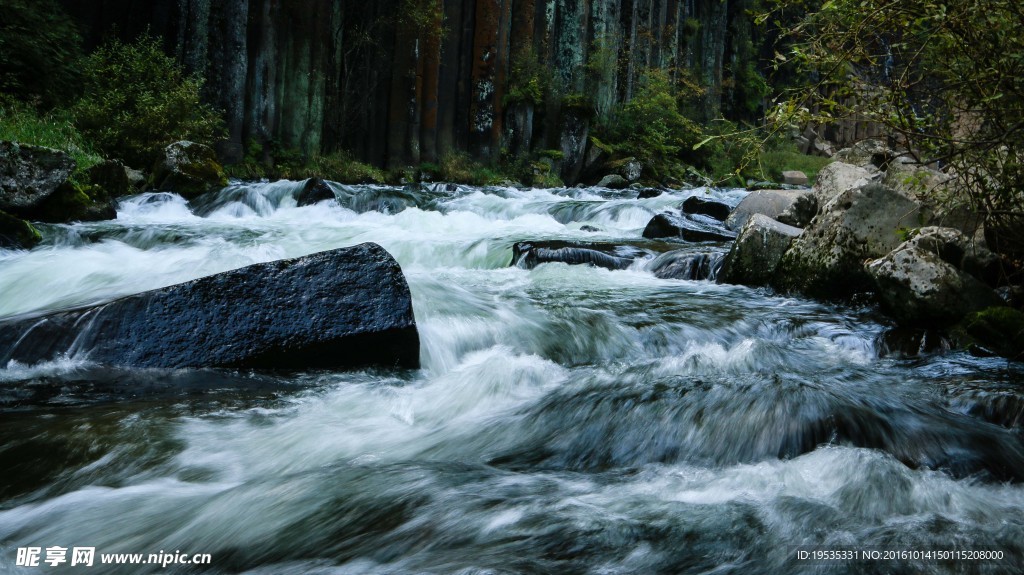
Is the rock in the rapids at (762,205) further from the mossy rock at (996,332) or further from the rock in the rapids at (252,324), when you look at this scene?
the rock in the rapids at (252,324)

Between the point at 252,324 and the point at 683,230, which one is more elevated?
the point at 683,230

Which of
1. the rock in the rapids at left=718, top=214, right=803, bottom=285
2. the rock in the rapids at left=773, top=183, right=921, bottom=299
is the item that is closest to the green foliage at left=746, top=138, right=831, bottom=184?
the rock in the rapids at left=718, top=214, right=803, bottom=285

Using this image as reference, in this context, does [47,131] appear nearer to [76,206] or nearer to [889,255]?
[76,206]

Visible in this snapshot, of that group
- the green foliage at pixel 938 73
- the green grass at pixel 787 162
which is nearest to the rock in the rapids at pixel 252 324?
the green foliage at pixel 938 73

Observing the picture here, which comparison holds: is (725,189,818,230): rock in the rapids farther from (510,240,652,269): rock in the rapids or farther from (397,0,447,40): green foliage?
(397,0,447,40): green foliage

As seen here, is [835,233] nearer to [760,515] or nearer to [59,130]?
[760,515]

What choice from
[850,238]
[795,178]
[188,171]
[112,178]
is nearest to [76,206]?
[112,178]

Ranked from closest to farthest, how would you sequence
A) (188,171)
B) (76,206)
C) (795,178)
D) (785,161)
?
(76,206) → (188,171) → (795,178) → (785,161)

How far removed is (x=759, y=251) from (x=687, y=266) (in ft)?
2.80

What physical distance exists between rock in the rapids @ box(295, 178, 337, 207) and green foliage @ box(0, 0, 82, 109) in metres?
4.17

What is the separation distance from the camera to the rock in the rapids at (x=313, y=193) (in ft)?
39.1

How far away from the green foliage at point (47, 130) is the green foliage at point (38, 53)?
39 cm

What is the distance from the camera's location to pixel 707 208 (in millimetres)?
11883

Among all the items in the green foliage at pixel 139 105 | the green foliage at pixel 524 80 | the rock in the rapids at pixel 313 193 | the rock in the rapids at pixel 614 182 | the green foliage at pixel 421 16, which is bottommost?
the rock in the rapids at pixel 313 193
